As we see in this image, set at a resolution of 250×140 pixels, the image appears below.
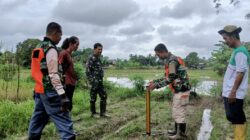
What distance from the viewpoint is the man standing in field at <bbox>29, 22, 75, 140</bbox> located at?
4.55 meters

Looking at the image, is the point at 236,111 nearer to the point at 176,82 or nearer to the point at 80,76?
the point at 176,82

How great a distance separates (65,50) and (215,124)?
3.95m

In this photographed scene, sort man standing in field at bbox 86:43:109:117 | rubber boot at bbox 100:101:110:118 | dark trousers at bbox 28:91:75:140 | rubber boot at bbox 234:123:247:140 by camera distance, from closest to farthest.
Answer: dark trousers at bbox 28:91:75:140
rubber boot at bbox 234:123:247:140
man standing in field at bbox 86:43:109:117
rubber boot at bbox 100:101:110:118

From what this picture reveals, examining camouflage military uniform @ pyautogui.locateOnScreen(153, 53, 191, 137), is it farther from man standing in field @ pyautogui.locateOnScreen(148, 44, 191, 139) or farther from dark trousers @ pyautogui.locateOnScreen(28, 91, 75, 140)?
dark trousers @ pyautogui.locateOnScreen(28, 91, 75, 140)

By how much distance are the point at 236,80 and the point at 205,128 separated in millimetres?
3244

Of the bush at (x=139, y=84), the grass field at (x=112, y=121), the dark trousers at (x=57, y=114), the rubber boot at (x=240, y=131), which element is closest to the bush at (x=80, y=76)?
the bush at (x=139, y=84)

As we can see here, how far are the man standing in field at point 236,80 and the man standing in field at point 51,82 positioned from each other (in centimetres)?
229

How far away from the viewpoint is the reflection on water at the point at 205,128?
7.00 metres

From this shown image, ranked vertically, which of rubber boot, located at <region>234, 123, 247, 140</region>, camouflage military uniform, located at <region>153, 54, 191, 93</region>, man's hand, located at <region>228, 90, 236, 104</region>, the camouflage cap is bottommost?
rubber boot, located at <region>234, 123, 247, 140</region>

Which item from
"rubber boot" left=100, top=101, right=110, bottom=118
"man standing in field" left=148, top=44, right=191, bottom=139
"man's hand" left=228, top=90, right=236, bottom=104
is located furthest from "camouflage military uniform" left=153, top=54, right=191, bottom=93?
"rubber boot" left=100, top=101, right=110, bottom=118

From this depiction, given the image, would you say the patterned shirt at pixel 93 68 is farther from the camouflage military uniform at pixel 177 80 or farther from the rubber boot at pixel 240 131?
the rubber boot at pixel 240 131

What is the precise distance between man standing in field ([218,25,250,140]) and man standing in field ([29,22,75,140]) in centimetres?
229

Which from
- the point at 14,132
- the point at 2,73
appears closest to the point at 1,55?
the point at 2,73

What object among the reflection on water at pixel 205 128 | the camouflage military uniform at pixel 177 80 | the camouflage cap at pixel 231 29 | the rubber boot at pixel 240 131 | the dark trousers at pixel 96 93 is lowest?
the reflection on water at pixel 205 128
